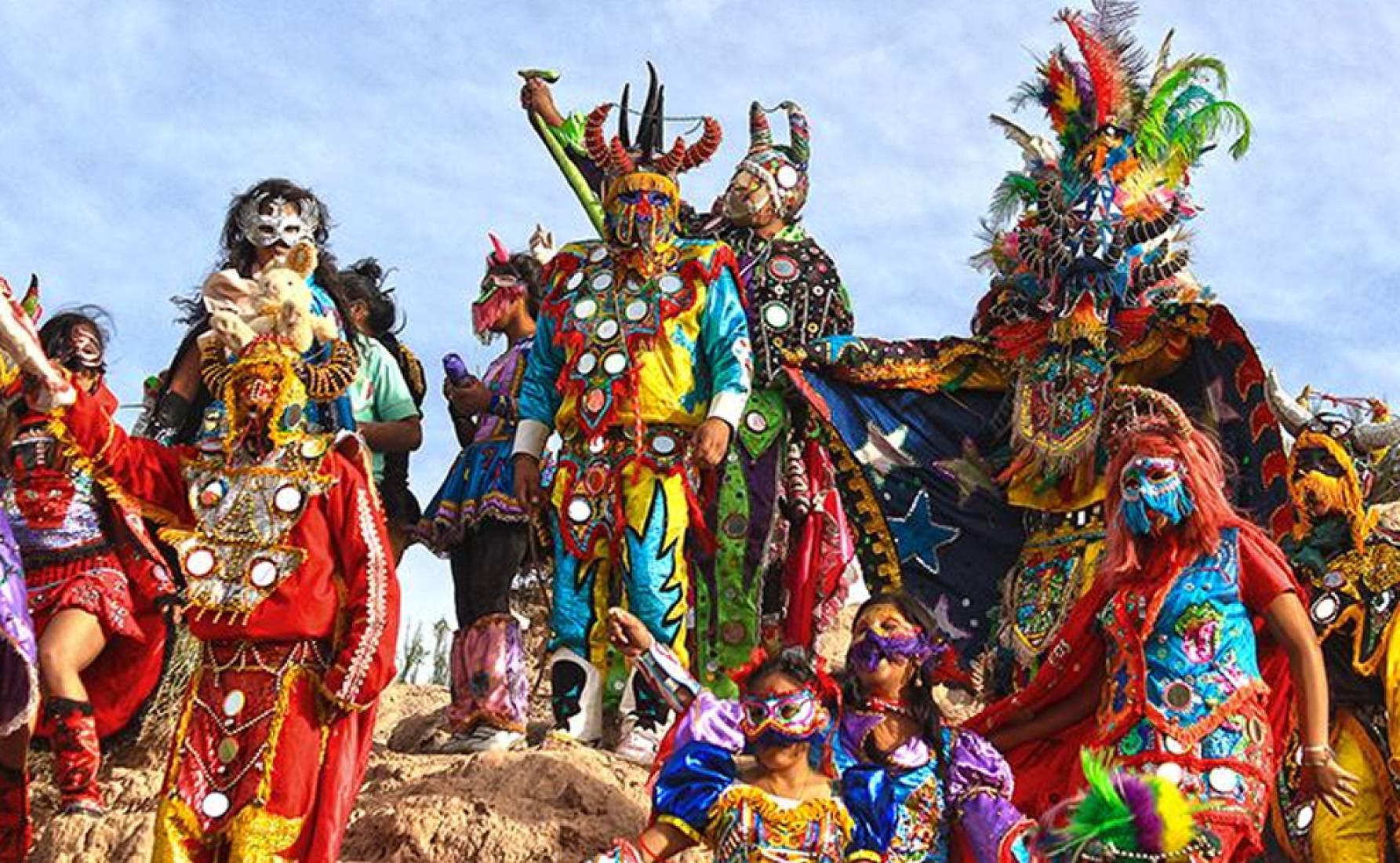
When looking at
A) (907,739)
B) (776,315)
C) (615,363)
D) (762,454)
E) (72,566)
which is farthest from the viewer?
(776,315)

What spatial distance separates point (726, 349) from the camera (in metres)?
7.85

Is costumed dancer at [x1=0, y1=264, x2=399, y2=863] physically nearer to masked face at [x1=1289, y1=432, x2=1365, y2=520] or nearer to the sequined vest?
the sequined vest

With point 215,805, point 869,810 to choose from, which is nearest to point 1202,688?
point 869,810

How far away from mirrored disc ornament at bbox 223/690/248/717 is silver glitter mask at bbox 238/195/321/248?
2382mm

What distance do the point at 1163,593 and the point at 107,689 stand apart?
361 centimetres

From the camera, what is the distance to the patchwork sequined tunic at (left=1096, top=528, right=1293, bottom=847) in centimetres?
613

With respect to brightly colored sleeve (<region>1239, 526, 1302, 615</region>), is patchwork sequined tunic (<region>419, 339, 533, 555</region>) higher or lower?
higher

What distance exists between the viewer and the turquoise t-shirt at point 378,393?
26.6ft

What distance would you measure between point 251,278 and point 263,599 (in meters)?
1.78

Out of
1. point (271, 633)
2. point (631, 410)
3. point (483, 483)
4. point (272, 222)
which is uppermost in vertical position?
point (272, 222)

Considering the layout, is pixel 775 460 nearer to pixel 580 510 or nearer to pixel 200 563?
pixel 580 510

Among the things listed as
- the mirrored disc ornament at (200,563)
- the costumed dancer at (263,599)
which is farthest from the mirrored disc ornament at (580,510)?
the mirrored disc ornament at (200,563)

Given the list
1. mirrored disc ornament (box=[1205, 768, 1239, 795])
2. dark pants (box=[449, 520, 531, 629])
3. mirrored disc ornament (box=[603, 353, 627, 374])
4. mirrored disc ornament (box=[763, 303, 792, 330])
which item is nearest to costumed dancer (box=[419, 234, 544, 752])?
dark pants (box=[449, 520, 531, 629])

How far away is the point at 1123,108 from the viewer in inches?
340
